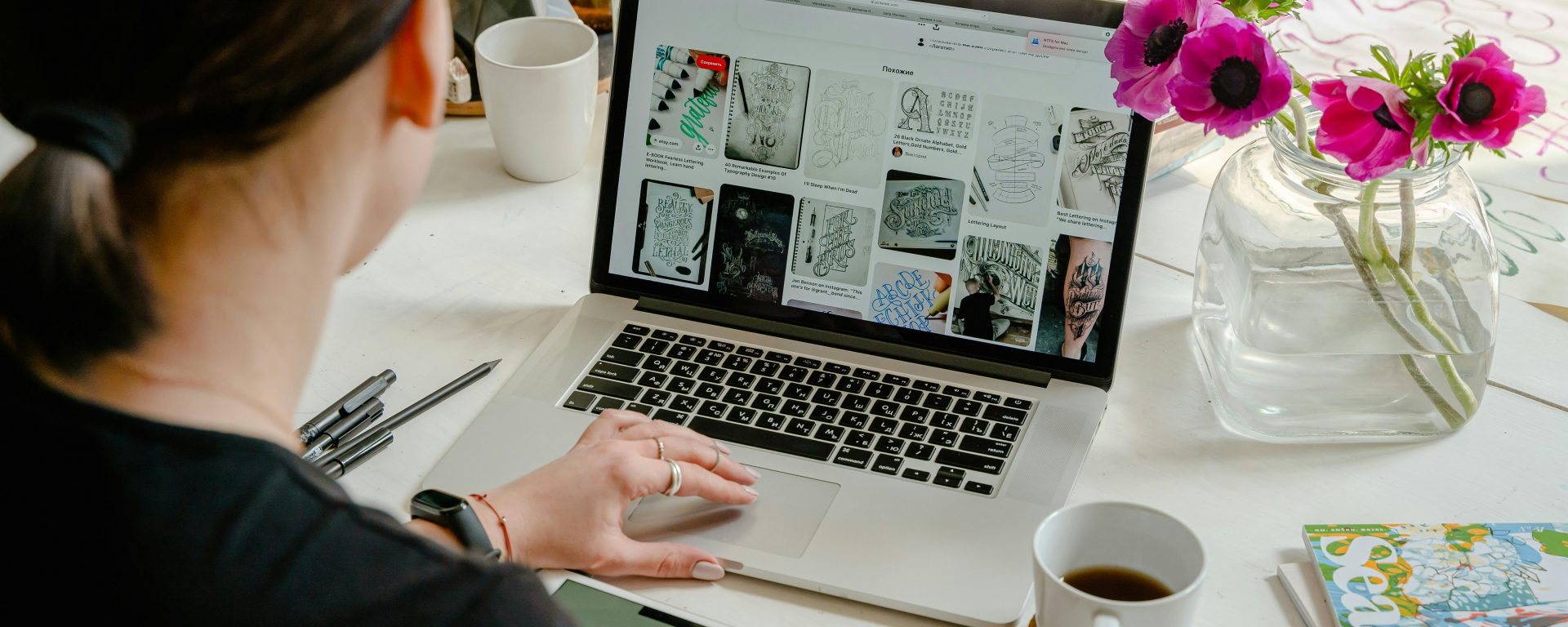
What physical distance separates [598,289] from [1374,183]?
0.59 meters

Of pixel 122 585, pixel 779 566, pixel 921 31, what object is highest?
pixel 921 31

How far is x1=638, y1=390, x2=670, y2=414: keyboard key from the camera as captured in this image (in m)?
0.89

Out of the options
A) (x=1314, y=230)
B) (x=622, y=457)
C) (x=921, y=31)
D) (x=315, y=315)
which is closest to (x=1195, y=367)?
(x=1314, y=230)

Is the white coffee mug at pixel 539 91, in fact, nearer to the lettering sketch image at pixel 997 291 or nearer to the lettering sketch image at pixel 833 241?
the lettering sketch image at pixel 833 241

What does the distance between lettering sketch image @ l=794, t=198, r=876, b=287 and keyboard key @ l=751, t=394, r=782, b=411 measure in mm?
112

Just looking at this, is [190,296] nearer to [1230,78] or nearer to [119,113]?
[119,113]

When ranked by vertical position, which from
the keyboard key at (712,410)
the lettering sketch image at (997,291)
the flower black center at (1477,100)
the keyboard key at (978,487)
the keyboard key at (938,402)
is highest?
the flower black center at (1477,100)

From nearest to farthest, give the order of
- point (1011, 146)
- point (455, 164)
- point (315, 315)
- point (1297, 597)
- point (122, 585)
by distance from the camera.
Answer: point (122, 585) → point (315, 315) → point (1297, 597) → point (1011, 146) → point (455, 164)

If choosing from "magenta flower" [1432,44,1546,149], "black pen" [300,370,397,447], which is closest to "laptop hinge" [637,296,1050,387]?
"black pen" [300,370,397,447]

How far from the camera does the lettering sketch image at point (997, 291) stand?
904 millimetres

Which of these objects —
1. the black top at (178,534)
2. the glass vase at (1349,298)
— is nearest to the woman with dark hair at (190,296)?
the black top at (178,534)

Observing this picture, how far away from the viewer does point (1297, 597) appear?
2.38ft

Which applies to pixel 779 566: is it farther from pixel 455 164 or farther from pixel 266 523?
pixel 455 164

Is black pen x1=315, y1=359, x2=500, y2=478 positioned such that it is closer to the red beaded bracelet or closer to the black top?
the red beaded bracelet
